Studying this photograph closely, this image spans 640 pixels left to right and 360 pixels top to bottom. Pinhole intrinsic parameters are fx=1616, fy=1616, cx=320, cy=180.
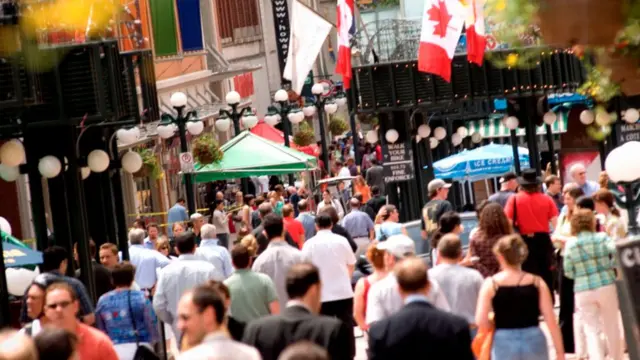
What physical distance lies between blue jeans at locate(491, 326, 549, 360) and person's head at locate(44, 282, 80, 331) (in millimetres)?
2910

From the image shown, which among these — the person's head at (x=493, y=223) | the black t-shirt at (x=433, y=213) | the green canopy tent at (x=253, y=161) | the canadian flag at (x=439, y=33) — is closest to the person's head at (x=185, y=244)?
the person's head at (x=493, y=223)

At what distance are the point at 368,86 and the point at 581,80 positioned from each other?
4.15 meters

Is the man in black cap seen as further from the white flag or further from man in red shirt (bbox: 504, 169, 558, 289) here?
the white flag

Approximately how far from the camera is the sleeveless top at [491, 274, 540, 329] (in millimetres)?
10875

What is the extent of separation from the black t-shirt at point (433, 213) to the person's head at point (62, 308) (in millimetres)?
9392

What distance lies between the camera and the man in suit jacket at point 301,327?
914 centimetres

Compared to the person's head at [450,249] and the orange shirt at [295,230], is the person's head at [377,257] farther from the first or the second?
the orange shirt at [295,230]

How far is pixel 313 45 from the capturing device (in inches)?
1350

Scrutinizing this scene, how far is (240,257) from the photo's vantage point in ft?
42.0

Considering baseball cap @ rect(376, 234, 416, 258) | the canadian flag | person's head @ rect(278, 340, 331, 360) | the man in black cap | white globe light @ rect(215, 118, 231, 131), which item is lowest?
the man in black cap

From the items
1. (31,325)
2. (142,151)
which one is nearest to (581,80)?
(142,151)

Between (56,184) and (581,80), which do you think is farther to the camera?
(581,80)

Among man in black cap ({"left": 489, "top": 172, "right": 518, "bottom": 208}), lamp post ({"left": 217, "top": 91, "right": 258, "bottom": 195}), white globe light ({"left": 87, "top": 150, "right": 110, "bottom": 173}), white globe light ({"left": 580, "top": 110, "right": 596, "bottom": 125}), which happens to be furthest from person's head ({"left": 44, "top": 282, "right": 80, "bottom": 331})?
lamp post ({"left": 217, "top": 91, "right": 258, "bottom": 195})

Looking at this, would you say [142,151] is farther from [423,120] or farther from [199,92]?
[199,92]
